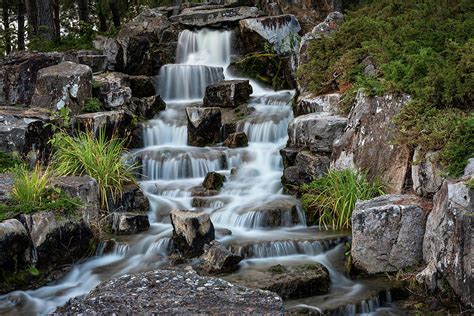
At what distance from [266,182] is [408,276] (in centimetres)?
430

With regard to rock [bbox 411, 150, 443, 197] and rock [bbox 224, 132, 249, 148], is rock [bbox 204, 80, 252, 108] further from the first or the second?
rock [bbox 411, 150, 443, 197]

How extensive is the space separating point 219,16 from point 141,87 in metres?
4.44

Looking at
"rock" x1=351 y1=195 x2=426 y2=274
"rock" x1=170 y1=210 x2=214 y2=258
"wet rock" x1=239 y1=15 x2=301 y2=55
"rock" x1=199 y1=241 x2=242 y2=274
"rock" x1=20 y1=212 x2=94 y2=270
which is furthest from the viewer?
"wet rock" x1=239 y1=15 x2=301 y2=55

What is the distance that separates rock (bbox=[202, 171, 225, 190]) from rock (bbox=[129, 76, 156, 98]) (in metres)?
5.54

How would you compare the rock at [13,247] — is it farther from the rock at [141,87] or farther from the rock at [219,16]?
the rock at [219,16]

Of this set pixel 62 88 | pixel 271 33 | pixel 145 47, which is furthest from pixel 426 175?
pixel 145 47

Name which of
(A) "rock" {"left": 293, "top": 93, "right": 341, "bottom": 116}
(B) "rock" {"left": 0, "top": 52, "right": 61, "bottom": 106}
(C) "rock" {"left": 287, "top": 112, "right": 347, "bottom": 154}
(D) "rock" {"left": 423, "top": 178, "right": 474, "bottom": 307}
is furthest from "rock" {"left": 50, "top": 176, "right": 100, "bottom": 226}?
(B) "rock" {"left": 0, "top": 52, "right": 61, "bottom": 106}

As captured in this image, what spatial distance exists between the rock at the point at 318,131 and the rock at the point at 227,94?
12.4 feet

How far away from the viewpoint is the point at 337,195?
8.83 meters

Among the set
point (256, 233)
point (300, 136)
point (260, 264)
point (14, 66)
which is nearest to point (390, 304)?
point (260, 264)

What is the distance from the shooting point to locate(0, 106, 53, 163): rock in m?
10.7

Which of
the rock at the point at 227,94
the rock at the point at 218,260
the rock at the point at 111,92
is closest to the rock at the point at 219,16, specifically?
the rock at the point at 227,94

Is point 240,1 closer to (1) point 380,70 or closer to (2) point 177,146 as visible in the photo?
(2) point 177,146

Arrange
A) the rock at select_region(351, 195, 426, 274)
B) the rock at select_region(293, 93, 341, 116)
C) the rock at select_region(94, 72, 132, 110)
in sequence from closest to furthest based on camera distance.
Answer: the rock at select_region(351, 195, 426, 274), the rock at select_region(293, 93, 341, 116), the rock at select_region(94, 72, 132, 110)
